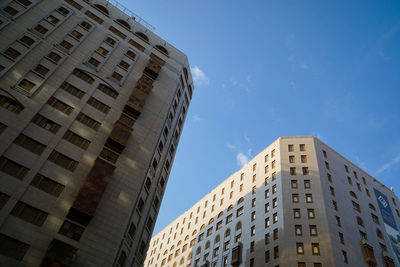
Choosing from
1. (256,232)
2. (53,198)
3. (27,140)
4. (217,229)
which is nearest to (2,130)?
(27,140)

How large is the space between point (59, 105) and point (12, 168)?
8.94 m

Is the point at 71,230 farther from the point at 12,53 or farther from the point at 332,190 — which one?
the point at 332,190

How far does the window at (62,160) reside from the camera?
30625mm

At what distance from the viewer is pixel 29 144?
30.0m

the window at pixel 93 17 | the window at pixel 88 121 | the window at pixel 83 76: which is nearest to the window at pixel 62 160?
the window at pixel 88 121

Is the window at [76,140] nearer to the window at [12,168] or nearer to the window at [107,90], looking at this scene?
the window at [12,168]

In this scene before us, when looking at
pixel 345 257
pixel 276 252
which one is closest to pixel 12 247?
pixel 276 252

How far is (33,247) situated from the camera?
25188 mm

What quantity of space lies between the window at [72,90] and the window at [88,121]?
279cm

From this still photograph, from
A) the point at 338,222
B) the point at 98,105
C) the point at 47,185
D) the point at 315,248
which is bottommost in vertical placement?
the point at 47,185

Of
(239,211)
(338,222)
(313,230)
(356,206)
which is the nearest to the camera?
(313,230)

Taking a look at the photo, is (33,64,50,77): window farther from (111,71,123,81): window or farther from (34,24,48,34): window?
(111,71,123,81): window

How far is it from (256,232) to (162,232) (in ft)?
119

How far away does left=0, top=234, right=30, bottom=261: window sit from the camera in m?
24.1
